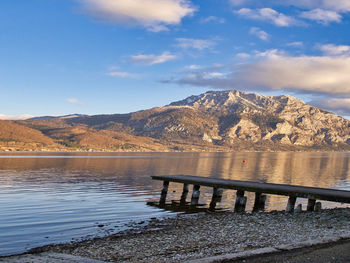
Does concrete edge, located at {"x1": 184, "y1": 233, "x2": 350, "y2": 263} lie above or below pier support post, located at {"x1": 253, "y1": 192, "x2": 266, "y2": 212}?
above

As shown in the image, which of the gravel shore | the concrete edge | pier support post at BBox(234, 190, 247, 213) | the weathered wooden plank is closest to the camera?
the concrete edge

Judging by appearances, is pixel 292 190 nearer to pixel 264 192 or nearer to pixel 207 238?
pixel 264 192

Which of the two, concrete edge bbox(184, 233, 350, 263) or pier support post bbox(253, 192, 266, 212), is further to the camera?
pier support post bbox(253, 192, 266, 212)

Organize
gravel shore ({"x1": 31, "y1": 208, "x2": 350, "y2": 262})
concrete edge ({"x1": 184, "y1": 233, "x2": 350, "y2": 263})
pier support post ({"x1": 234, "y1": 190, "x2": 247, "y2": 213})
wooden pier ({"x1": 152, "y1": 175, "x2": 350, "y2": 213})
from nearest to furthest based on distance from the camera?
concrete edge ({"x1": 184, "y1": 233, "x2": 350, "y2": 263}), gravel shore ({"x1": 31, "y1": 208, "x2": 350, "y2": 262}), wooden pier ({"x1": 152, "y1": 175, "x2": 350, "y2": 213}), pier support post ({"x1": 234, "y1": 190, "x2": 247, "y2": 213})

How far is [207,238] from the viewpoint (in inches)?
668

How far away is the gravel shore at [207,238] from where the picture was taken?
1412 centimetres

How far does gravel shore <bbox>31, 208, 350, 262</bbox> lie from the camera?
14.1 meters

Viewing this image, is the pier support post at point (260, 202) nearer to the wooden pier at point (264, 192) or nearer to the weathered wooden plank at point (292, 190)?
the wooden pier at point (264, 192)

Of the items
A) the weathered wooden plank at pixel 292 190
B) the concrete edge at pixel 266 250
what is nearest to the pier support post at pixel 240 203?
the weathered wooden plank at pixel 292 190

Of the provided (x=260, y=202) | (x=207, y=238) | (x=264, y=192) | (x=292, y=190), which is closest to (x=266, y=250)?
(x=207, y=238)

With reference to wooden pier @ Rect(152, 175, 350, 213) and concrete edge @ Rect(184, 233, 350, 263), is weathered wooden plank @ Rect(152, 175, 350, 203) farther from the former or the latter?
concrete edge @ Rect(184, 233, 350, 263)

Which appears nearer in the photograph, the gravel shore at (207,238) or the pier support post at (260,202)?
the gravel shore at (207,238)

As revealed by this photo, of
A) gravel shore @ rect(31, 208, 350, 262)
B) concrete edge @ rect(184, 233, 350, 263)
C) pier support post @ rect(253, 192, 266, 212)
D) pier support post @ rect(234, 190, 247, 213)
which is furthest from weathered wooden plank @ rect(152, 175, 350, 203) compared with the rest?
concrete edge @ rect(184, 233, 350, 263)

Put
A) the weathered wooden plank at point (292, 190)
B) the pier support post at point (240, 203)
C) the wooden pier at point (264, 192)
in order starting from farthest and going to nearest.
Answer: the pier support post at point (240, 203) → the wooden pier at point (264, 192) → the weathered wooden plank at point (292, 190)
